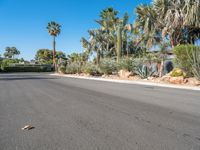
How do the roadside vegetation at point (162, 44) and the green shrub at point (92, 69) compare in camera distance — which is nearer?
the roadside vegetation at point (162, 44)

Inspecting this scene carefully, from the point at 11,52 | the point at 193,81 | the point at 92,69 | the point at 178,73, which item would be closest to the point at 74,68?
the point at 92,69

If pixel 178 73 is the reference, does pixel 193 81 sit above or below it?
below

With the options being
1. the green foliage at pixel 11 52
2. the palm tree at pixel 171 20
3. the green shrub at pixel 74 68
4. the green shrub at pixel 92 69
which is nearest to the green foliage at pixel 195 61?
the palm tree at pixel 171 20

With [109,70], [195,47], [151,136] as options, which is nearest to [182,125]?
[151,136]

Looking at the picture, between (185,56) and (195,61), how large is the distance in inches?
58.9

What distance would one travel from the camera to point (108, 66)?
3152cm

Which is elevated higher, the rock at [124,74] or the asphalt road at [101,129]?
the rock at [124,74]

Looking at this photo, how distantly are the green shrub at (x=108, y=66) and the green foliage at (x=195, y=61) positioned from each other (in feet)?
42.5

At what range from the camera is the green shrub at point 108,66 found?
30.8 metres

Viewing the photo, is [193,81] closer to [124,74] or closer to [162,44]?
[124,74]

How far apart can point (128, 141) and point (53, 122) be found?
2.46 metres

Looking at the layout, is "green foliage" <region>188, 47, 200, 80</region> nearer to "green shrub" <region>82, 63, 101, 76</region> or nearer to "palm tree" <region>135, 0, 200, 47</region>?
"palm tree" <region>135, 0, 200, 47</region>

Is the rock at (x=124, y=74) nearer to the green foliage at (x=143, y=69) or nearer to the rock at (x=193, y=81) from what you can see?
the green foliage at (x=143, y=69)

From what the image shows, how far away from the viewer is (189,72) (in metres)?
19.6
